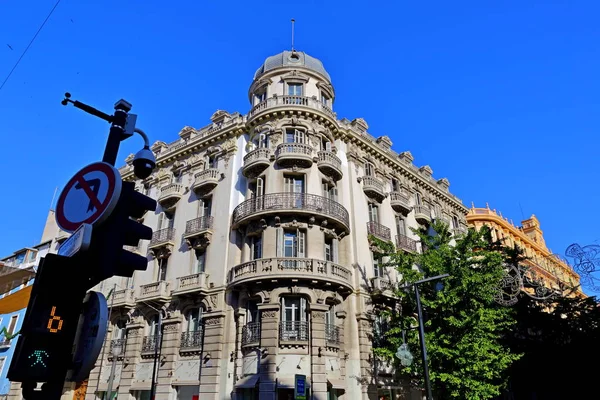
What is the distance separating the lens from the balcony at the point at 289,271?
2056cm

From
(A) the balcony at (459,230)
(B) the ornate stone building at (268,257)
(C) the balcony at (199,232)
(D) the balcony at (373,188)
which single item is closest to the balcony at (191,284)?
(B) the ornate stone building at (268,257)

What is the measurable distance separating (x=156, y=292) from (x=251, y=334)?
25.1 feet

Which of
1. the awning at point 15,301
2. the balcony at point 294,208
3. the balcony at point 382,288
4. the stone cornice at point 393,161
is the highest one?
the stone cornice at point 393,161

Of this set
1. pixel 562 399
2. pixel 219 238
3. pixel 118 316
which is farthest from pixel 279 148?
pixel 562 399

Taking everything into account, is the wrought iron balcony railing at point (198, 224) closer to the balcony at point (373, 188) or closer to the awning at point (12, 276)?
the balcony at point (373, 188)

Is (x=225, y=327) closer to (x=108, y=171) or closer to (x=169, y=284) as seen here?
Answer: (x=169, y=284)

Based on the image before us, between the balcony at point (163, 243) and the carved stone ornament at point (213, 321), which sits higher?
the balcony at point (163, 243)

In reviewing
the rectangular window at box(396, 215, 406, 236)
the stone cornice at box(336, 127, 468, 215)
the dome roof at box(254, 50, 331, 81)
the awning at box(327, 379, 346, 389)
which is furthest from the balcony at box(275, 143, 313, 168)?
the awning at box(327, 379, 346, 389)

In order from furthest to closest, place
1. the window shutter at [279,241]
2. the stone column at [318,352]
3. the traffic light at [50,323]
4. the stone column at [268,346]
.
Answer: the window shutter at [279,241] < the stone column at [318,352] < the stone column at [268,346] < the traffic light at [50,323]

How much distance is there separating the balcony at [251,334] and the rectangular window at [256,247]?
12.0 ft

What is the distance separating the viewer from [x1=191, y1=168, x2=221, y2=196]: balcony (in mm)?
26658

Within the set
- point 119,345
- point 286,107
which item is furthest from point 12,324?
point 286,107

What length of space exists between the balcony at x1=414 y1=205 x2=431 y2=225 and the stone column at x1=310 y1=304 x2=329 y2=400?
13316mm

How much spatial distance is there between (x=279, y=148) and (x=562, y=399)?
90.2ft
